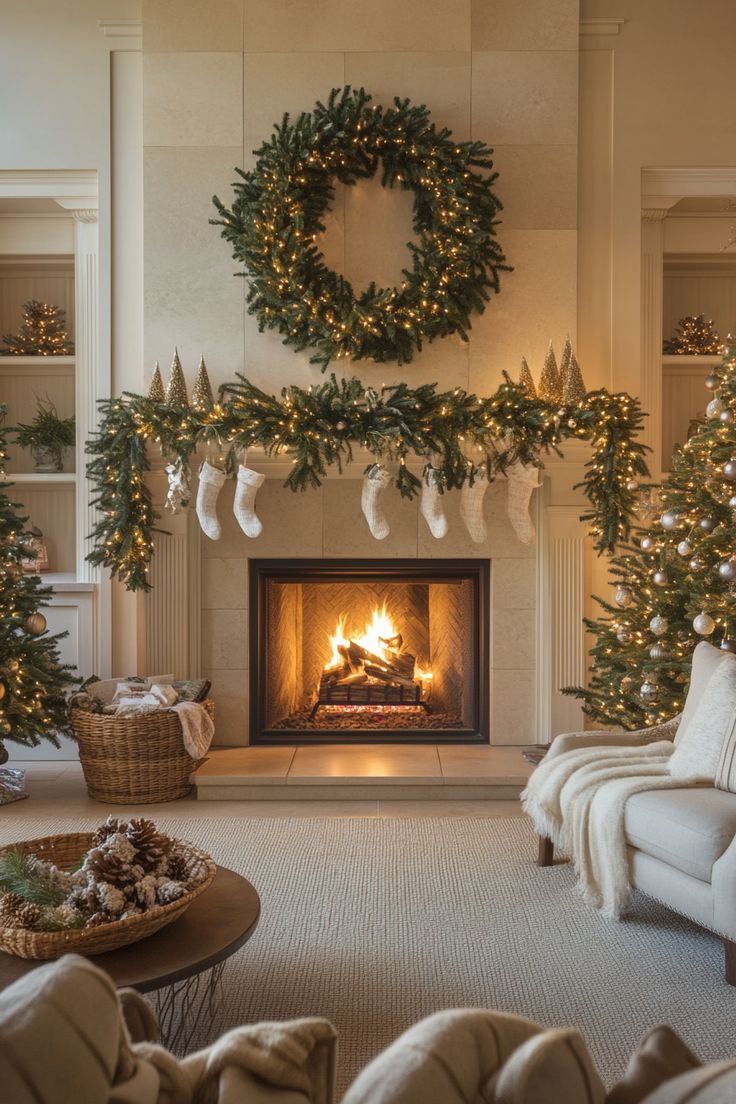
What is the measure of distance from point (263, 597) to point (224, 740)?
2.46ft

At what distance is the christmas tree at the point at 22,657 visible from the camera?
14.7 feet

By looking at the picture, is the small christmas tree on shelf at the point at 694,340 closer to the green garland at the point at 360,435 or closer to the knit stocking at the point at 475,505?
the green garland at the point at 360,435

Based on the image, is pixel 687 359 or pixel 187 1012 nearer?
pixel 187 1012

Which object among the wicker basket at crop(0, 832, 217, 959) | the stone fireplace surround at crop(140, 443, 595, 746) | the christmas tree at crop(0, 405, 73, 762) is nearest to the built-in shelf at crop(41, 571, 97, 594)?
the stone fireplace surround at crop(140, 443, 595, 746)

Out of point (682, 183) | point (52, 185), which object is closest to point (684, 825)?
point (682, 183)

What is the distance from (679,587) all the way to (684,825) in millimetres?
1511

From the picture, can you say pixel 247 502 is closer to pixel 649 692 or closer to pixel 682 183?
pixel 649 692

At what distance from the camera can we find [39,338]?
18.0 feet

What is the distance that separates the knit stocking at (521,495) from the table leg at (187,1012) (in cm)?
274

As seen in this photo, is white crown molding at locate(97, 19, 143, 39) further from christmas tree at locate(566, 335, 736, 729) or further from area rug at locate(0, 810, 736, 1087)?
area rug at locate(0, 810, 736, 1087)

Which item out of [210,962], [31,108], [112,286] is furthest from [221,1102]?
[31,108]

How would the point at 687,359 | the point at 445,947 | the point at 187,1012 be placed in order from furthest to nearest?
the point at 687,359, the point at 445,947, the point at 187,1012

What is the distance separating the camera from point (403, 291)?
4.88m

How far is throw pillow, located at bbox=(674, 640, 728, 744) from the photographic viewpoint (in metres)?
3.38
